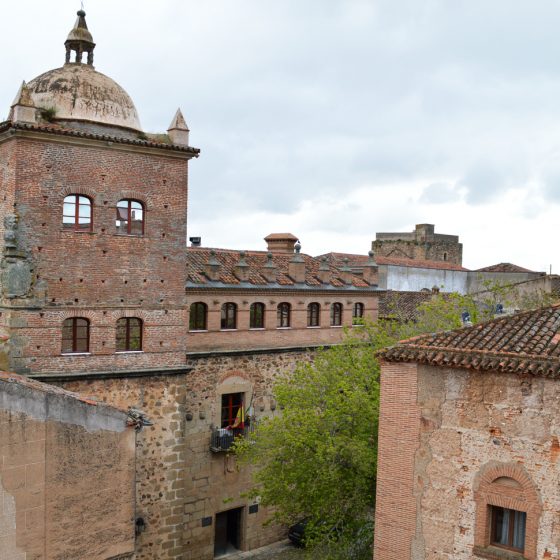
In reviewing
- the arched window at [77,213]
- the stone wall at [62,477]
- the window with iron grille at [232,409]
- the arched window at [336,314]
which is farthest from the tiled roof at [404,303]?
the stone wall at [62,477]

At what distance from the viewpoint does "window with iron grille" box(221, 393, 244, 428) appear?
1062 inches

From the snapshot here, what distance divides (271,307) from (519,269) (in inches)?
1094

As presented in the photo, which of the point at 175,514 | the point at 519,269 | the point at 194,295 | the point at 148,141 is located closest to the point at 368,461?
the point at 175,514

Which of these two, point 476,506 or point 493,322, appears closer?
point 476,506

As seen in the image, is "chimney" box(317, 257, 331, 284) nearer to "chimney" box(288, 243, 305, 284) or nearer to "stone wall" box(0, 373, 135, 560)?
"chimney" box(288, 243, 305, 284)

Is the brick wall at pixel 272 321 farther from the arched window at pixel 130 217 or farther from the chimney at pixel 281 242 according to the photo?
the chimney at pixel 281 242

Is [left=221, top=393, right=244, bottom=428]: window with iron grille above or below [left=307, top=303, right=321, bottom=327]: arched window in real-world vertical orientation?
below

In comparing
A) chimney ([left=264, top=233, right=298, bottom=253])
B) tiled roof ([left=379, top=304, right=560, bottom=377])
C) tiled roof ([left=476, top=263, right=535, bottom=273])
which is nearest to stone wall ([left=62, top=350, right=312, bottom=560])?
chimney ([left=264, top=233, right=298, bottom=253])

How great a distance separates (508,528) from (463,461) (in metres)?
1.66

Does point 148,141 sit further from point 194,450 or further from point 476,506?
point 476,506

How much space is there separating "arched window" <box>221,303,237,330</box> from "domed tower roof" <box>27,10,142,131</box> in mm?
7985

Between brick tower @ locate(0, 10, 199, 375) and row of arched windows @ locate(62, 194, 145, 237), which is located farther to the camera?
row of arched windows @ locate(62, 194, 145, 237)

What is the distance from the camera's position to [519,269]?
4947cm

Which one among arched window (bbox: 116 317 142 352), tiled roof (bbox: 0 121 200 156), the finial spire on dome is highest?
the finial spire on dome
